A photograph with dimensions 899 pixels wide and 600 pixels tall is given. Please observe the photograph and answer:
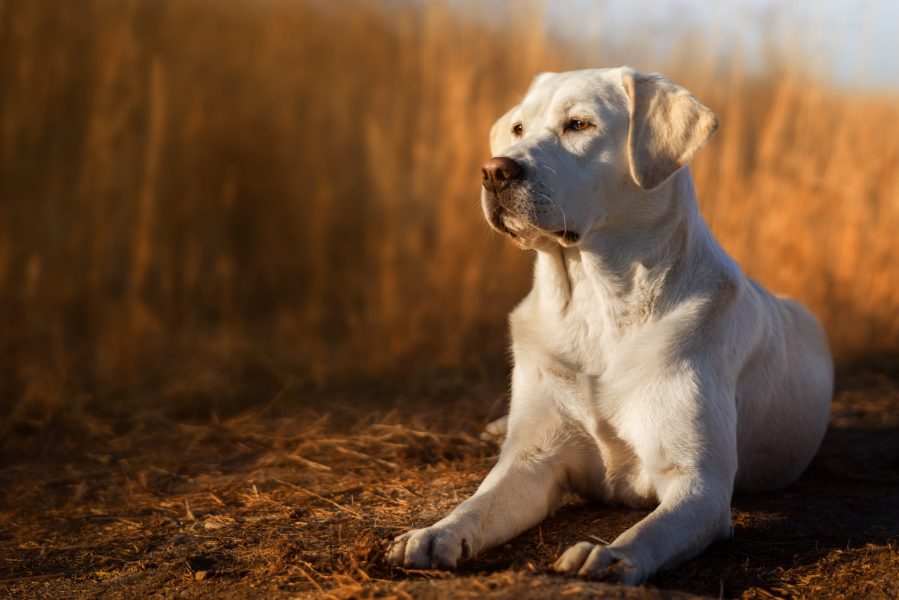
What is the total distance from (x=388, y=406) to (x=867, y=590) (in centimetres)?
242

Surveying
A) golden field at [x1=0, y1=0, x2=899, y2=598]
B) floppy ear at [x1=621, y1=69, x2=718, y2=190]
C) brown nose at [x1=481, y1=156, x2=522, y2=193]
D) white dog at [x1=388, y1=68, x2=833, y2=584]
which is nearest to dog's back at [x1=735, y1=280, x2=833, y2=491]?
white dog at [x1=388, y1=68, x2=833, y2=584]

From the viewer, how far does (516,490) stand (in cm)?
250

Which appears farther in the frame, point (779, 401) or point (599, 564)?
point (779, 401)

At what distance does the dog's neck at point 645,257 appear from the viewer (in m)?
2.61

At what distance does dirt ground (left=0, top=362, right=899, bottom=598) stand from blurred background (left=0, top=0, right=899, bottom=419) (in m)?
0.47

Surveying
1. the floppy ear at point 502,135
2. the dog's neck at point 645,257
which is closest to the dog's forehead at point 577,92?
the floppy ear at point 502,135

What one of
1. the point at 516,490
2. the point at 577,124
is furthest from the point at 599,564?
the point at 577,124

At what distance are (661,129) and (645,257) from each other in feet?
1.12

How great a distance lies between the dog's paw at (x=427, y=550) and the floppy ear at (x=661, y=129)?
103cm

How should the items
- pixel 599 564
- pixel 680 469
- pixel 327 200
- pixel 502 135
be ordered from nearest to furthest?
pixel 599 564 < pixel 680 469 < pixel 502 135 < pixel 327 200

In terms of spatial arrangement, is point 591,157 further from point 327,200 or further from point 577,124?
point 327,200

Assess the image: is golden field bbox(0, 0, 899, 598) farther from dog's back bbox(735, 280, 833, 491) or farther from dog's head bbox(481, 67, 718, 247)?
dog's head bbox(481, 67, 718, 247)

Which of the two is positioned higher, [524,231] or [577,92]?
[577,92]

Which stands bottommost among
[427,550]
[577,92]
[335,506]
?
[335,506]
